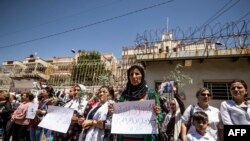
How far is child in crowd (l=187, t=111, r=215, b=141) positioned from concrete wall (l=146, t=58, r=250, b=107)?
19.6 feet

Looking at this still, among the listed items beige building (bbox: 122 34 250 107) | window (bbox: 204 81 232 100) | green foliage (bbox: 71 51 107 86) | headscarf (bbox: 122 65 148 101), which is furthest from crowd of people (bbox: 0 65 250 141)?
green foliage (bbox: 71 51 107 86)

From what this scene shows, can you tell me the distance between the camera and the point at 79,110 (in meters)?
3.73

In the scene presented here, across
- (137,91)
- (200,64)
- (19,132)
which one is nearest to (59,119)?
(137,91)

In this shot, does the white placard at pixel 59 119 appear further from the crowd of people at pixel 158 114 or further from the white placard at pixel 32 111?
the white placard at pixel 32 111

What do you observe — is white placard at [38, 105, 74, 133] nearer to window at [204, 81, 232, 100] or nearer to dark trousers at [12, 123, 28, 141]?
dark trousers at [12, 123, 28, 141]

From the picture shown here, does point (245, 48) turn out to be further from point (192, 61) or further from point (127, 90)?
point (127, 90)

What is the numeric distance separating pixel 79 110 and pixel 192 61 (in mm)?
6529

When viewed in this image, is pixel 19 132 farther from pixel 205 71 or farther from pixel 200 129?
pixel 205 71

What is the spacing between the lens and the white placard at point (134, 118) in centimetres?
263

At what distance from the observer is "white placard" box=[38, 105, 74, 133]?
3618 mm

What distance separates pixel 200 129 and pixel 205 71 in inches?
249

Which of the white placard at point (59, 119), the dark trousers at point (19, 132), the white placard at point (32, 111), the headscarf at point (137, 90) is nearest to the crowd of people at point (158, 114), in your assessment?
the headscarf at point (137, 90)

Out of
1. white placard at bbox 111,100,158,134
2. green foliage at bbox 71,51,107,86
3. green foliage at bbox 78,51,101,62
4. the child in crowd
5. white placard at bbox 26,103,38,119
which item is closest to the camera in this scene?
white placard at bbox 111,100,158,134

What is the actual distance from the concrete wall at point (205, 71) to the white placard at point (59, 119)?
19.9 feet
